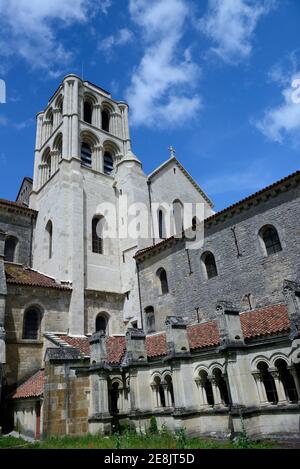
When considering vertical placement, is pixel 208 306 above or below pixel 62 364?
above

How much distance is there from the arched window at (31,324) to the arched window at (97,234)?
21.3 ft

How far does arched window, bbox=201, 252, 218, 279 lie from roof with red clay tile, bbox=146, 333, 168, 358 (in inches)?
169

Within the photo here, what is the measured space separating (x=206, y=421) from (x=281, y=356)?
4.17 m

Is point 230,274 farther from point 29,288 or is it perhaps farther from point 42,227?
point 42,227

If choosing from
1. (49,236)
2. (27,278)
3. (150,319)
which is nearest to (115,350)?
(150,319)

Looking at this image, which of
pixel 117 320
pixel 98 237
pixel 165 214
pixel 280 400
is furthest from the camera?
pixel 165 214

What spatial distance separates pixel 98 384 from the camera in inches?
642

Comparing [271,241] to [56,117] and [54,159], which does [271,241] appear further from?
[56,117]

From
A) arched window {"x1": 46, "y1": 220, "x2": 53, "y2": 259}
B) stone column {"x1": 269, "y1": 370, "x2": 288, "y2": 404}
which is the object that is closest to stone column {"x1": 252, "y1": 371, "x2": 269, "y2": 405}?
stone column {"x1": 269, "y1": 370, "x2": 288, "y2": 404}

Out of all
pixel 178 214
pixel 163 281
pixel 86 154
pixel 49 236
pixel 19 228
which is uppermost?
pixel 86 154

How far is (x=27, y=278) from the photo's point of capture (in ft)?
75.0

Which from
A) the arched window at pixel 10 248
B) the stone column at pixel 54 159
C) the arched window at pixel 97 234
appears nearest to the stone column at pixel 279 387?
the arched window at pixel 97 234

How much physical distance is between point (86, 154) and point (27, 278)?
1278 cm

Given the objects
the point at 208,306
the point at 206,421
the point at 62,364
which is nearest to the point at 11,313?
the point at 62,364
